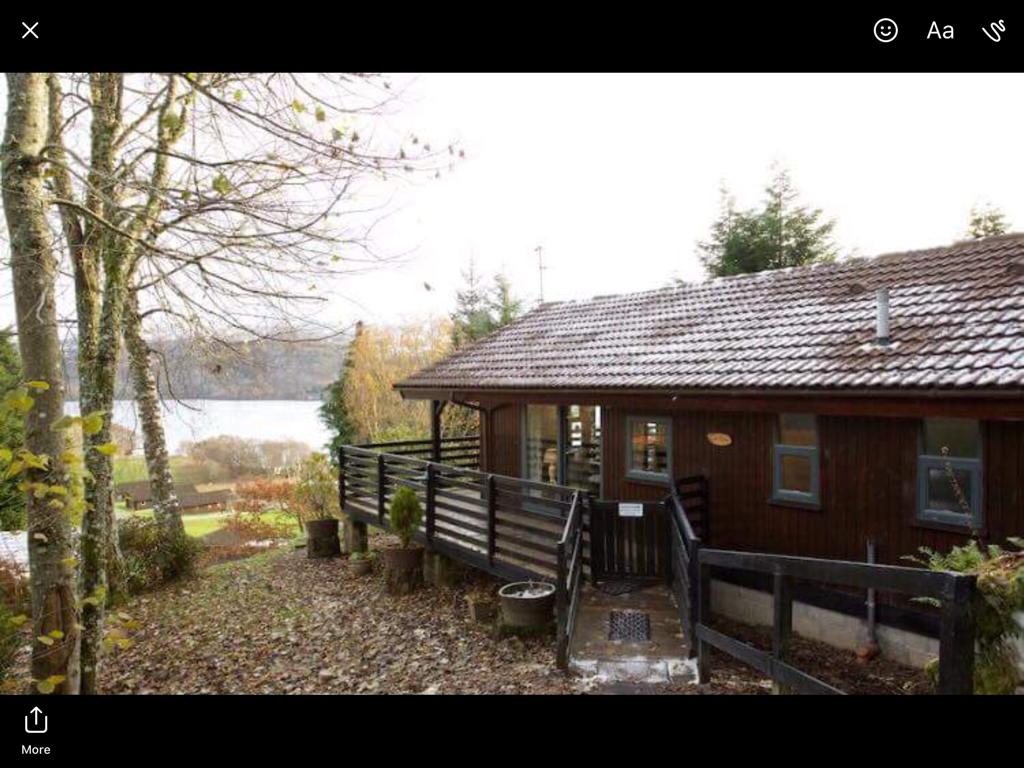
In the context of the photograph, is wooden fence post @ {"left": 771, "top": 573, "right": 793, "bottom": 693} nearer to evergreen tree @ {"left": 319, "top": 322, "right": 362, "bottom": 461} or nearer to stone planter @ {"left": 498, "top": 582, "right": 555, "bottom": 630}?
stone planter @ {"left": 498, "top": 582, "right": 555, "bottom": 630}

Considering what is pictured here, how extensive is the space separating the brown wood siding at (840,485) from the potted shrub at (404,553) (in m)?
3.93

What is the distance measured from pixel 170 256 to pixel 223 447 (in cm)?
2898

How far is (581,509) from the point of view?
7555 millimetres

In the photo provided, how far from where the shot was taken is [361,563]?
1191 cm

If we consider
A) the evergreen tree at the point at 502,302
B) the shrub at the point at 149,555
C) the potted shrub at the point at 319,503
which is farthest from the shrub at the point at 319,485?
the evergreen tree at the point at 502,302

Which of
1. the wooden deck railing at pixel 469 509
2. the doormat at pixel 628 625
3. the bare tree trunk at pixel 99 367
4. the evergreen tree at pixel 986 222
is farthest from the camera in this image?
the evergreen tree at pixel 986 222

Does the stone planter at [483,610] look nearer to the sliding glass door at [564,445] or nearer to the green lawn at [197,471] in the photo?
the sliding glass door at [564,445]

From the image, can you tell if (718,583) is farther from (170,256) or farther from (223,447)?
(223,447)

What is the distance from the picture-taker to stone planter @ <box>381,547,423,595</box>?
10406 millimetres

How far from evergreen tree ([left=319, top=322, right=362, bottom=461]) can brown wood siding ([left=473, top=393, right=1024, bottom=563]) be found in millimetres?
18846

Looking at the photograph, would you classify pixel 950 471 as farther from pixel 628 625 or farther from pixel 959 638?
pixel 959 638

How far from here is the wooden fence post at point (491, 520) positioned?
29.3 ft
